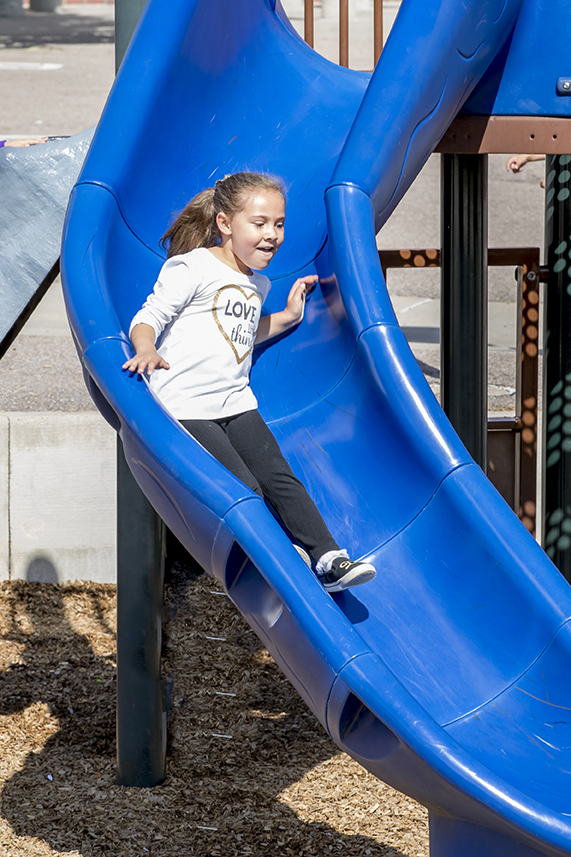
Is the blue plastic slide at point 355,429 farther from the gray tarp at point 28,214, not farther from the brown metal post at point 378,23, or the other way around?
the gray tarp at point 28,214

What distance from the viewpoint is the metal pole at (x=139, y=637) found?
3.99m

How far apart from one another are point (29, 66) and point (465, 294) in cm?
1683

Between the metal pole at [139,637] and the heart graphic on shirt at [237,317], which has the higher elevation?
the heart graphic on shirt at [237,317]

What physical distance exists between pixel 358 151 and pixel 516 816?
223 centimetres

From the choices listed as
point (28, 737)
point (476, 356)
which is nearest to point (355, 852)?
point (28, 737)

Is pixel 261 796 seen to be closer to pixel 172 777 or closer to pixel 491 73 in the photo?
pixel 172 777

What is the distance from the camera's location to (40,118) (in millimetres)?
13820

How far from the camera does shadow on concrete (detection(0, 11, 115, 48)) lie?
21.5 meters

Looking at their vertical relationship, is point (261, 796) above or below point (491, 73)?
below

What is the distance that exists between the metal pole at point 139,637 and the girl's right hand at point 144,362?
1220mm

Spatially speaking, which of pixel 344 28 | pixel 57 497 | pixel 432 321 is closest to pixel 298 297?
pixel 344 28

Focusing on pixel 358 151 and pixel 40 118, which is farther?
pixel 40 118

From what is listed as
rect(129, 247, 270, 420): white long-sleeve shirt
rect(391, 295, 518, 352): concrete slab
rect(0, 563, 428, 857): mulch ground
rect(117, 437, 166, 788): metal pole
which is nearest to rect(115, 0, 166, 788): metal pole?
rect(117, 437, 166, 788): metal pole

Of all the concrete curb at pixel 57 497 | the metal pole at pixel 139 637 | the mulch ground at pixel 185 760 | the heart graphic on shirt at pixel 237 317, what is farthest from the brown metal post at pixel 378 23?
the mulch ground at pixel 185 760
